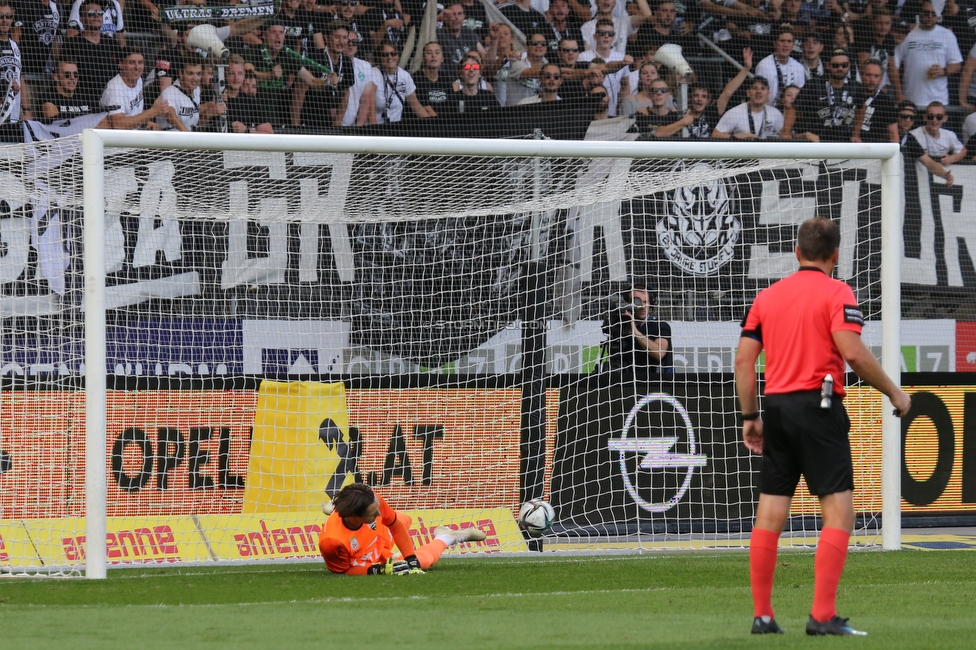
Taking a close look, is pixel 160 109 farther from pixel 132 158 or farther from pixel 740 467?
pixel 740 467

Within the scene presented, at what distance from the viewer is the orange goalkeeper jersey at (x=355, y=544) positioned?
750cm

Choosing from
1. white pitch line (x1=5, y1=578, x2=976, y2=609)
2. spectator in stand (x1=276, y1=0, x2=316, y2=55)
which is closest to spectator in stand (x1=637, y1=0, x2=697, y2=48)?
spectator in stand (x1=276, y1=0, x2=316, y2=55)

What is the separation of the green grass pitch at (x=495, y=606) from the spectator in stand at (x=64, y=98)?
6.40 metres

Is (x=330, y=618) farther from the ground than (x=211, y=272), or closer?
closer

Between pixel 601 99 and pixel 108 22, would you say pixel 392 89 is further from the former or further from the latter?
pixel 108 22

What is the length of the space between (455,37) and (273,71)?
7.35 feet

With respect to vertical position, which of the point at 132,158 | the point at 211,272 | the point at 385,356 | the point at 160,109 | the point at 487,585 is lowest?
the point at 487,585

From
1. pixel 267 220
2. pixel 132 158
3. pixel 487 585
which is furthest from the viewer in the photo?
pixel 267 220

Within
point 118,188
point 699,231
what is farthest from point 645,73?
point 118,188

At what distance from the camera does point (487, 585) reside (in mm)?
7012

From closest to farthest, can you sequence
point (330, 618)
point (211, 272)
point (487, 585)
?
point (330, 618), point (487, 585), point (211, 272)

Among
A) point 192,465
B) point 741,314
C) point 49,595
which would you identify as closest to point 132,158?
point 192,465

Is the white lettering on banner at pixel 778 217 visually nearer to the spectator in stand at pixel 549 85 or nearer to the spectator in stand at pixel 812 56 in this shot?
the spectator in stand at pixel 549 85

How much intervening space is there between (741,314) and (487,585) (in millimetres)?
4820
